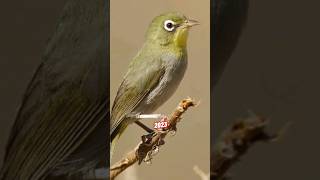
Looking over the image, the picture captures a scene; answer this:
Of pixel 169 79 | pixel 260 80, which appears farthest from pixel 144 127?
pixel 260 80

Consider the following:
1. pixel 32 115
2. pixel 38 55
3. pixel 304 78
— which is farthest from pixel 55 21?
pixel 304 78

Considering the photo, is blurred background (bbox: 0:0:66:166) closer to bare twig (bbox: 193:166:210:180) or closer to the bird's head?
the bird's head

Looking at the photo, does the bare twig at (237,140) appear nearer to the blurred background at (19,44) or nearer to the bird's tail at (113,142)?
the bird's tail at (113,142)

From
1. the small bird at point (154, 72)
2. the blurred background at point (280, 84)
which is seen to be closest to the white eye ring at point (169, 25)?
the small bird at point (154, 72)

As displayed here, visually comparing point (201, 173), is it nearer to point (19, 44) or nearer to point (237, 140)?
point (237, 140)

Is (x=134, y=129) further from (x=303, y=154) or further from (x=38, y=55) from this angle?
(x=303, y=154)

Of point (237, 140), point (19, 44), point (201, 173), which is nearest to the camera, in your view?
point (237, 140)
